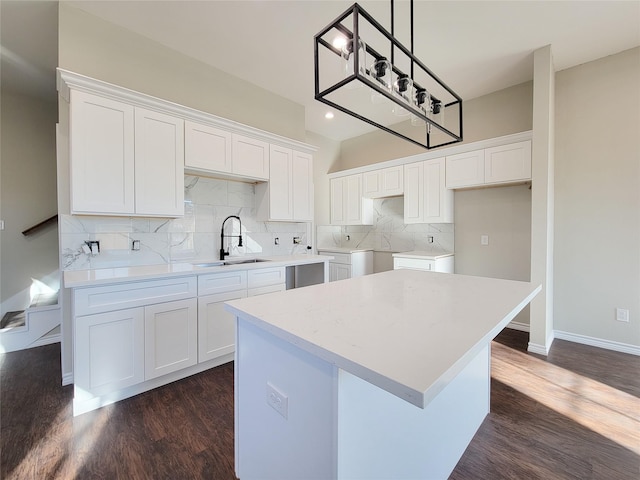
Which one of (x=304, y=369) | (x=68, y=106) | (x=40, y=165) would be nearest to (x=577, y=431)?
(x=304, y=369)

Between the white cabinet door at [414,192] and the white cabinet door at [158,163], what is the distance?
9.32 feet

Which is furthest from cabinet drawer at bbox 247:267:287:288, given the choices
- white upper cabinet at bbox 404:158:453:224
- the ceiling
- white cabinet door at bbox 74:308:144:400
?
the ceiling

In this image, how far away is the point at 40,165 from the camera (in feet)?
11.6

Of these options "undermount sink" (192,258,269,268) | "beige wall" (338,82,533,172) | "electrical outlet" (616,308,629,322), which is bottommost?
"electrical outlet" (616,308,629,322)

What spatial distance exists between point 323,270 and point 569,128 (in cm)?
304

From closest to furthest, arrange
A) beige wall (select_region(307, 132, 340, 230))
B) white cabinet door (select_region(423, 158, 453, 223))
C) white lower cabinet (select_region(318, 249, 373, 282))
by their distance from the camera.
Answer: white cabinet door (select_region(423, 158, 453, 223)), white lower cabinet (select_region(318, 249, 373, 282)), beige wall (select_region(307, 132, 340, 230))

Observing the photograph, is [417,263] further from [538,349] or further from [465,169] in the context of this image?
[538,349]

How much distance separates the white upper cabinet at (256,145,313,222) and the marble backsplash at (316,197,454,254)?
1.49m

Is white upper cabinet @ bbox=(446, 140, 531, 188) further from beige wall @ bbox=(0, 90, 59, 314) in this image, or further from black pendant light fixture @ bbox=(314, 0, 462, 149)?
beige wall @ bbox=(0, 90, 59, 314)

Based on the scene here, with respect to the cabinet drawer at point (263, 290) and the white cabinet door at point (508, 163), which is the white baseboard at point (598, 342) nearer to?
the white cabinet door at point (508, 163)

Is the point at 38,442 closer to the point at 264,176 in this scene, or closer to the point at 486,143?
the point at 264,176

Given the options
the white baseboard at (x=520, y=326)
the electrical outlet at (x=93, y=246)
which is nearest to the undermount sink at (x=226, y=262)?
the electrical outlet at (x=93, y=246)

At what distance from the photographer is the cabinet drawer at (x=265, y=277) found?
2711mm

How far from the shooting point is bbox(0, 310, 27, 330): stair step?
2.95 m
